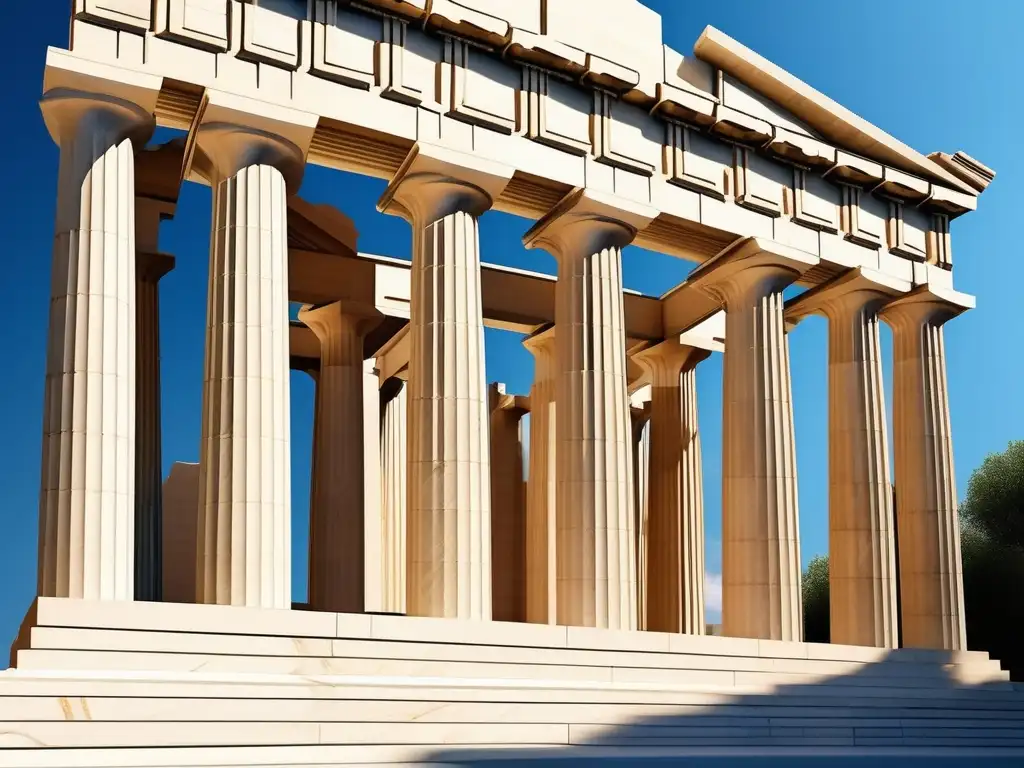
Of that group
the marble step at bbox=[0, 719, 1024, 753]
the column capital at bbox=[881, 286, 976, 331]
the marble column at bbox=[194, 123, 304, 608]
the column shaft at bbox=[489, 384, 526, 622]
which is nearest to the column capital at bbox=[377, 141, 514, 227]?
the marble column at bbox=[194, 123, 304, 608]

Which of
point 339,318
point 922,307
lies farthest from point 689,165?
point 339,318

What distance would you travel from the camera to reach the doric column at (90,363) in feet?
151

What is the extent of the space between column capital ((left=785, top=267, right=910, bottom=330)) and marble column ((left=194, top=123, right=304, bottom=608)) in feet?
120

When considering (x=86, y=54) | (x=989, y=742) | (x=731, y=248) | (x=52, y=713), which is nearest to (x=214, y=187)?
(x=86, y=54)

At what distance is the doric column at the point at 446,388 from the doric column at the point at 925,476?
31215mm

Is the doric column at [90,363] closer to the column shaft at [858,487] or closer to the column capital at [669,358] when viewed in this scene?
the column shaft at [858,487]

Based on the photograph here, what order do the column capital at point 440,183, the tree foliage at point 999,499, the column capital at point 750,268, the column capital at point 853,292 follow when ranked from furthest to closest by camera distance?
the tree foliage at point 999,499
the column capital at point 853,292
the column capital at point 750,268
the column capital at point 440,183

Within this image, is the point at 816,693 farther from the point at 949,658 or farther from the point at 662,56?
the point at 662,56

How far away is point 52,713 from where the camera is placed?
35562 millimetres

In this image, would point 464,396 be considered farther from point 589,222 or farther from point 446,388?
point 589,222

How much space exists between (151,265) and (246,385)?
55.9 ft

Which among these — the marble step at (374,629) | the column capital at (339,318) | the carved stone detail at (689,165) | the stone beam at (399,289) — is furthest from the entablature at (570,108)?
the marble step at (374,629)

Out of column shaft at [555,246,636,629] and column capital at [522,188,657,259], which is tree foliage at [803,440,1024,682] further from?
column capital at [522,188,657,259]

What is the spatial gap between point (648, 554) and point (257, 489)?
4293cm
